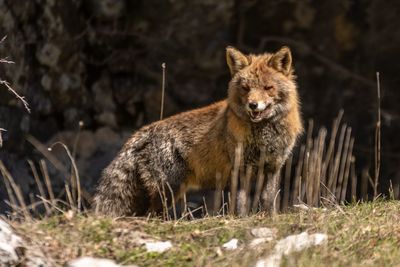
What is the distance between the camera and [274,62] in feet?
29.1

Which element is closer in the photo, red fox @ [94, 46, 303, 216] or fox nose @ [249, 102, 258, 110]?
fox nose @ [249, 102, 258, 110]

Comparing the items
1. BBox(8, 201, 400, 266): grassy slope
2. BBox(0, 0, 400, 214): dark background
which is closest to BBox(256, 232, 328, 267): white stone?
BBox(8, 201, 400, 266): grassy slope

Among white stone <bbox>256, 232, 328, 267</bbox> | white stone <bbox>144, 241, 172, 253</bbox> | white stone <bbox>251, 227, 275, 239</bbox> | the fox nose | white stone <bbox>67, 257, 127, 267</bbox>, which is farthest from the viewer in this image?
the fox nose

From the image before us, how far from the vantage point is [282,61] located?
8.88 m

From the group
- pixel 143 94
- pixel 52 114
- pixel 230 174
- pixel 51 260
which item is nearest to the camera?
pixel 51 260

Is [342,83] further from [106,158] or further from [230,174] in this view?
[230,174]

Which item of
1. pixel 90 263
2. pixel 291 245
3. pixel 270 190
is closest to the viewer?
pixel 90 263

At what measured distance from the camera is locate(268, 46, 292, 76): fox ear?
28.9ft

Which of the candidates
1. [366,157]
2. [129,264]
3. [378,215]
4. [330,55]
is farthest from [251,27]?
[129,264]

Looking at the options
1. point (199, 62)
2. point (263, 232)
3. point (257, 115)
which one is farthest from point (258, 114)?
point (199, 62)

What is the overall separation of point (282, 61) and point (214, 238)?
275cm

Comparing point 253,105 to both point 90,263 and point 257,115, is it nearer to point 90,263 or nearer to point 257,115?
point 257,115

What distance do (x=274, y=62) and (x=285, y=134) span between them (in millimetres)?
719

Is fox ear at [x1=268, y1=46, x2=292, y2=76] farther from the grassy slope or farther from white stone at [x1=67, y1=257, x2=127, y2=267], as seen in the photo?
white stone at [x1=67, y1=257, x2=127, y2=267]
